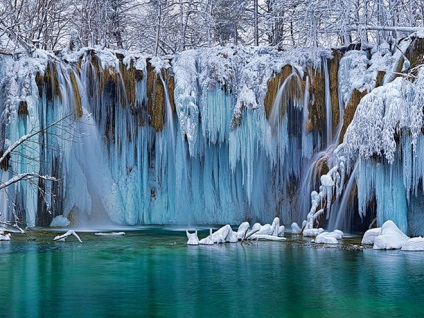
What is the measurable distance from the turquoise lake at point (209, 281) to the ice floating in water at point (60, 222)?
17.8 ft

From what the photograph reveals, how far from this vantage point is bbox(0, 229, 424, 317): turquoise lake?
6.71 m

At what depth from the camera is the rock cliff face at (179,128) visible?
16.9 meters

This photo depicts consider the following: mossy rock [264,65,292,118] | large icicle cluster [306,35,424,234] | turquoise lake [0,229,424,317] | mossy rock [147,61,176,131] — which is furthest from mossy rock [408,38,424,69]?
mossy rock [147,61,176,131]

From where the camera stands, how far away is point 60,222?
18.1 metres

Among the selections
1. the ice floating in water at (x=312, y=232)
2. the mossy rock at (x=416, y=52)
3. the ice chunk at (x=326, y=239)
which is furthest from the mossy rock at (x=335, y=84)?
the ice chunk at (x=326, y=239)

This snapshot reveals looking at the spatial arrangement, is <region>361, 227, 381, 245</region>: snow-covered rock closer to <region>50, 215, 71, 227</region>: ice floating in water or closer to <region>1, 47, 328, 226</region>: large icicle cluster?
<region>1, 47, 328, 226</region>: large icicle cluster

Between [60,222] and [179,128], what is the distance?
15.6 feet

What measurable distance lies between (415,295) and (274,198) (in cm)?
1172

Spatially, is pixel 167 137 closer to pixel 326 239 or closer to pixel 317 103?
pixel 317 103

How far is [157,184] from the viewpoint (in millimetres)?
19547

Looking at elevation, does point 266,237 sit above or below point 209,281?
above

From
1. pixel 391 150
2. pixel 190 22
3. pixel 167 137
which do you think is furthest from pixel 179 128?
pixel 190 22

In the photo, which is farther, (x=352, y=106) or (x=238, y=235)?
(x=352, y=106)

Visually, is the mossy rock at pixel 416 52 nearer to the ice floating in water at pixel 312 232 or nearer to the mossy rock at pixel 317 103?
the mossy rock at pixel 317 103
